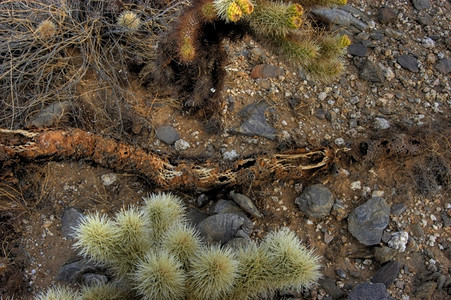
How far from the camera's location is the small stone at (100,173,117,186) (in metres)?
3.39

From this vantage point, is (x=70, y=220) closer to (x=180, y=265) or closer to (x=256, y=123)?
(x=180, y=265)

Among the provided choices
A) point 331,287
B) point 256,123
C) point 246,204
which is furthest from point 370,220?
point 256,123

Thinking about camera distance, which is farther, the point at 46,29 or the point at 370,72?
the point at 370,72

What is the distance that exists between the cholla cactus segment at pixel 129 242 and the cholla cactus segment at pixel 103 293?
95 mm

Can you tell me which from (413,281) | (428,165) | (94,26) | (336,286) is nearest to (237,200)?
(336,286)

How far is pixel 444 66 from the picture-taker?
13.4 feet

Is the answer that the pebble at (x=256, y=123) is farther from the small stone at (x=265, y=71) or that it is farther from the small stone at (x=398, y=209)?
the small stone at (x=398, y=209)

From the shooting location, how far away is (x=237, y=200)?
3.19 m

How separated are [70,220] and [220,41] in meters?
1.72

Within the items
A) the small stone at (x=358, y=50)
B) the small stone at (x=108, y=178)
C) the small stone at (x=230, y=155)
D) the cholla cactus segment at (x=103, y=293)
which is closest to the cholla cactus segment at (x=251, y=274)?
the cholla cactus segment at (x=103, y=293)

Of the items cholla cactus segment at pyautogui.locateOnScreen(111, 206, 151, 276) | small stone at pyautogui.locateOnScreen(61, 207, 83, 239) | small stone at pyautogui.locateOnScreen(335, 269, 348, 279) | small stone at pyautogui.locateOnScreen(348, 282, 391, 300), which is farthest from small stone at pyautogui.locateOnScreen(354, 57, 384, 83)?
small stone at pyautogui.locateOnScreen(61, 207, 83, 239)

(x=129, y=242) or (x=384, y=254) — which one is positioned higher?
(x=129, y=242)

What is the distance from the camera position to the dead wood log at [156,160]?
318 cm

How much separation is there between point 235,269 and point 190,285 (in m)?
0.25
